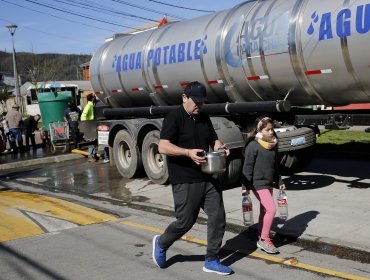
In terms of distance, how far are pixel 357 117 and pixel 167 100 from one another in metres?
4.16

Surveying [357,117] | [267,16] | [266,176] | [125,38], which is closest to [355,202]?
[357,117]

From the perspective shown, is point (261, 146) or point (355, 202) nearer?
point (261, 146)

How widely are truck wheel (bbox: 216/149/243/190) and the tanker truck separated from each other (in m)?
0.02

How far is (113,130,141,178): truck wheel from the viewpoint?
1123cm

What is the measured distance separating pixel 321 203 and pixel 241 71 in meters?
2.63

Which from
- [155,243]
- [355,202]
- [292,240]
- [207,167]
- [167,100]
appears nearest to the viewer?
[207,167]

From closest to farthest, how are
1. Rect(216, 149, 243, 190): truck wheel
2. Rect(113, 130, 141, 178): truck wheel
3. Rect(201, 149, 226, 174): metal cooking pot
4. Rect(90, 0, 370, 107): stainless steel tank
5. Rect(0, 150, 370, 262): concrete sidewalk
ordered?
Rect(201, 149, 226, 174): metal cooking pot → Rect(0, 150, 370, 262): concrete sidewalk → Rect(90, 0, 370, 107): stainless steel tank → Rect(216, 149, 243, 190): truck wheel → Rect(113, 130, 141, 178): truck wheel

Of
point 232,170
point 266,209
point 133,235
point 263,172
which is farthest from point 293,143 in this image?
point 133,235

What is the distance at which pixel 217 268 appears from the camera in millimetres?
4941

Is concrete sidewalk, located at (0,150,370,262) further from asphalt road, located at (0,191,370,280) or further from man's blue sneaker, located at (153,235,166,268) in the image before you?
man's blue sneaker, located at (153,235,166,268)

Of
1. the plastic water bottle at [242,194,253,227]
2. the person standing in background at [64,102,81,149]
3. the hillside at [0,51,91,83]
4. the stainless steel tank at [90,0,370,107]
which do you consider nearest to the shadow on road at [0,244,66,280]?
the plastic water bottle at [242,194,253,227]

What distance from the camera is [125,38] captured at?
39.8 feet

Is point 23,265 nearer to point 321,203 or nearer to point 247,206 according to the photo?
point 247,206

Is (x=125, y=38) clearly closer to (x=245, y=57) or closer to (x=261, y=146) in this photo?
(x=245, y=57)
